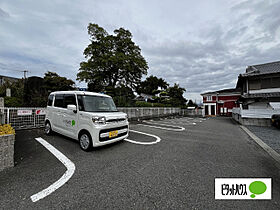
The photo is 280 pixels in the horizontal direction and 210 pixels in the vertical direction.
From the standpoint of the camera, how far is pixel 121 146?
3.94 meters

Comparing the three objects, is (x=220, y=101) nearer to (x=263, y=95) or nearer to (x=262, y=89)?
(x=262, y=89)

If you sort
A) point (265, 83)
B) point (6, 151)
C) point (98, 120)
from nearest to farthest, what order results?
point (6, 151)
point (98, 120)
point (265, 83)

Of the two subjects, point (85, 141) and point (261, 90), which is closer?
point (85, 141)

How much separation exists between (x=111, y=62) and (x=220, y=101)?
22164mm

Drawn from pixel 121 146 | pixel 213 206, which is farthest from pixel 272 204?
pixel 121 146

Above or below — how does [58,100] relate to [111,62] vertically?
below

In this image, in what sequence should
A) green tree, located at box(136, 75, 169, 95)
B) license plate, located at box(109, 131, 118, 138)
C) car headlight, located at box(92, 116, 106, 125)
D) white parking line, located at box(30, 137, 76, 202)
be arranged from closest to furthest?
white parking line, located at box(30, 137, 76, 202)
car headlight, located at box(92, 116, 106, 125)
license plate, located at box(109, 131, 118, 138)
green tree, located at box(136, 75, 169, 95)

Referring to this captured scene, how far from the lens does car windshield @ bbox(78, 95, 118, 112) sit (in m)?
3.61

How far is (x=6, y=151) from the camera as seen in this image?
242 centimetres

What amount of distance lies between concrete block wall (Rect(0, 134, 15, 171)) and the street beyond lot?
166 mm

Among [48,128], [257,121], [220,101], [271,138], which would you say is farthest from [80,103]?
[220,101]

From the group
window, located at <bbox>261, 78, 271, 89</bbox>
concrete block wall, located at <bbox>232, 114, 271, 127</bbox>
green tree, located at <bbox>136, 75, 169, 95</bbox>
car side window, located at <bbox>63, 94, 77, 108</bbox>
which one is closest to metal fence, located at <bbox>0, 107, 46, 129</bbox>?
car side window, located at <bbox>63, 94, 77, 108</bbox>

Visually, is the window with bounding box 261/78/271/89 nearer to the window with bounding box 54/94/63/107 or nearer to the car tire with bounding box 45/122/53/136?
the window with bounding box 54/94/63/107

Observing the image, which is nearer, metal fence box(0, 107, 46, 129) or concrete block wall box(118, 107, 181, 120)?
metal fence box(0, 107, 46, 129)
